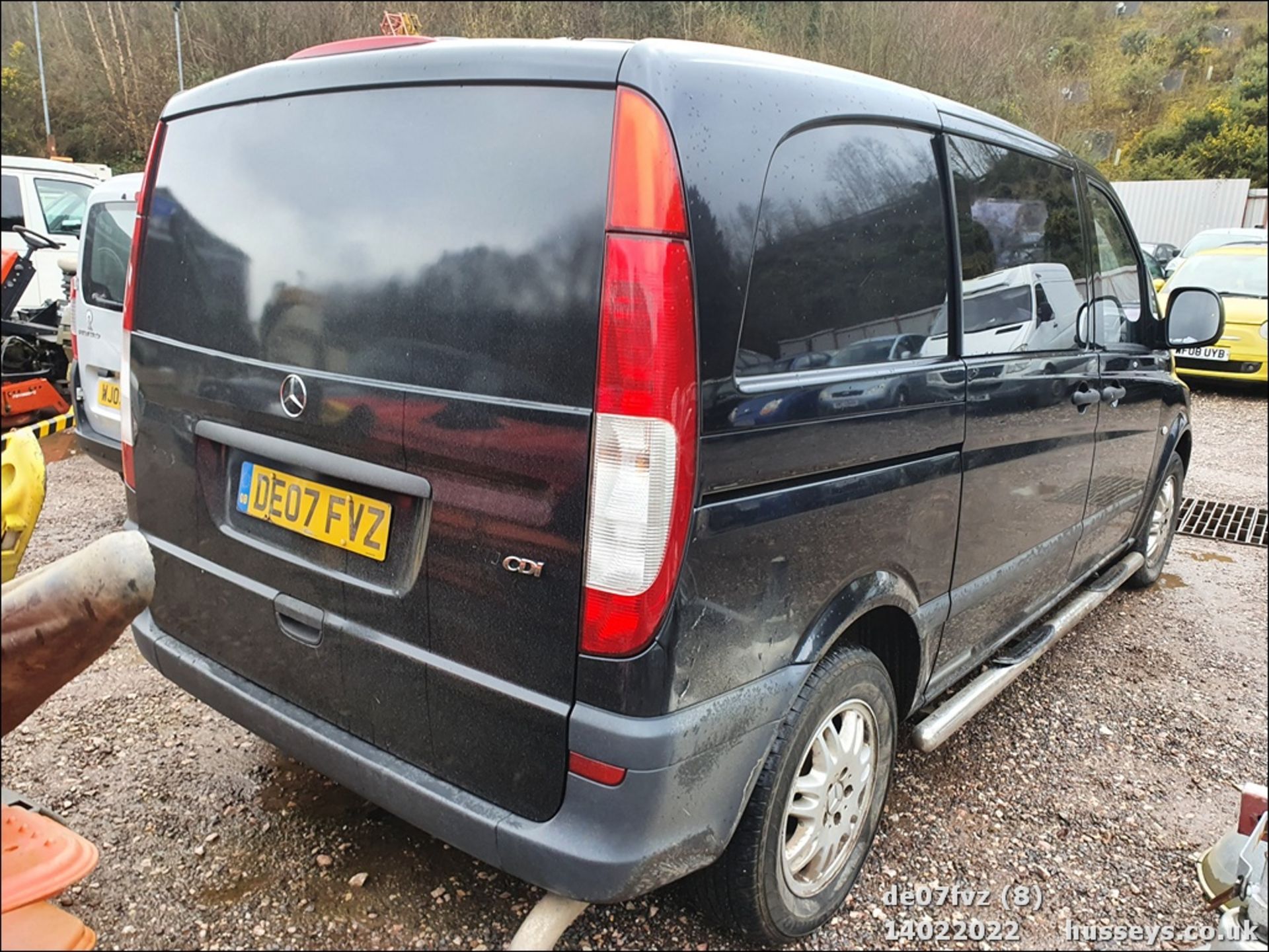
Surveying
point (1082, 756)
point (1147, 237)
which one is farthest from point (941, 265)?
point (1147, 237)

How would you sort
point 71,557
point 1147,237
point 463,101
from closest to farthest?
point 71,557
point 463,101
point 1147,237

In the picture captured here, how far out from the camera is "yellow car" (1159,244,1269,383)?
32.8 ft

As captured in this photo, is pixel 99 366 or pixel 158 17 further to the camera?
pixel 158 17

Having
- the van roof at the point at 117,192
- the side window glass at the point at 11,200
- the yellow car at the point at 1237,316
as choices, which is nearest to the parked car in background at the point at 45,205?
the side window glass at the point at 11,200

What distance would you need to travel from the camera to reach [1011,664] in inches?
118

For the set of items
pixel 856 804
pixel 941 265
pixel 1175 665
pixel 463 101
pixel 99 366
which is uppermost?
pixel 463 101

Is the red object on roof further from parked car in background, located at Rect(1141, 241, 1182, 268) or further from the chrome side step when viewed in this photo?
parked car in background, located at Rect(1141, 241, 1182, 268)

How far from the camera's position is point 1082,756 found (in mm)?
3082

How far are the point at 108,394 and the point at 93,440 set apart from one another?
300 mm

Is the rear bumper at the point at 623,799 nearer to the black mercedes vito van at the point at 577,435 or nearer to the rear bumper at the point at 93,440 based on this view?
the black mercedes vito van at the point at 577,435

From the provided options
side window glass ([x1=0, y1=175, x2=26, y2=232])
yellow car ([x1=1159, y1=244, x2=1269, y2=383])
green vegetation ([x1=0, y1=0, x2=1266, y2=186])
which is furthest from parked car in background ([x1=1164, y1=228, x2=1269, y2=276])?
side window glass ([x1=0, y1=175, x2=26, y2=232])

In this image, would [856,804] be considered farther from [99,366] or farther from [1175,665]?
[99,366]

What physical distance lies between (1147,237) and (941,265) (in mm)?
28244

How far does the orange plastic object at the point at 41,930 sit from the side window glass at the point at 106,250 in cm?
463
